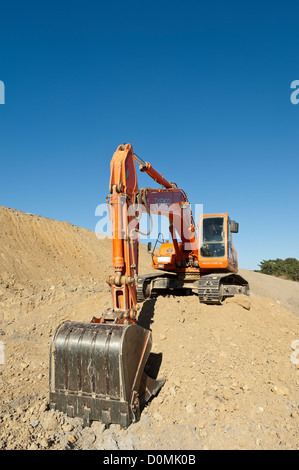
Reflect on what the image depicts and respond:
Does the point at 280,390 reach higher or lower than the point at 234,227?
lower

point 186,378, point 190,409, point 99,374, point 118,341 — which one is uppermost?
point 118,341

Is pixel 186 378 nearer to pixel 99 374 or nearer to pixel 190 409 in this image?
pixel 190 409

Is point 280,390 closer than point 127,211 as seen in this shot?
Yes

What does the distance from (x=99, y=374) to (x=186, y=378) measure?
1.69 metres

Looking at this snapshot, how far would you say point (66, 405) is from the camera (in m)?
4.56

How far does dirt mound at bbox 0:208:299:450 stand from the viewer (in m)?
4.20

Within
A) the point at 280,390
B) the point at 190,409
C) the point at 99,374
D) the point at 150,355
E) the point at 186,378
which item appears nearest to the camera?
the point at 99,374

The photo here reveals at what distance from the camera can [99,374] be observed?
4.44m

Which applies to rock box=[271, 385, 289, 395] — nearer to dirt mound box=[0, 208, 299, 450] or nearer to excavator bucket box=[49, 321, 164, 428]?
dirt mound box=[0, 208, 299, 450]

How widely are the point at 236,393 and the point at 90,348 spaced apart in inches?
93.4

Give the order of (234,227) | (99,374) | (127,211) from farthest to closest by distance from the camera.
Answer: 1. (234,227)
2. (127,211)
3. (99,374)

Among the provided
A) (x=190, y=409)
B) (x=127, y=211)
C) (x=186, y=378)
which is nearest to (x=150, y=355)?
(x=186, y=378)

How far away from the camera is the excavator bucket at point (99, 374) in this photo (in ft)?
14.2
